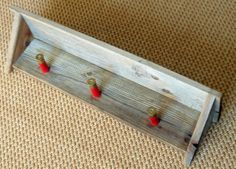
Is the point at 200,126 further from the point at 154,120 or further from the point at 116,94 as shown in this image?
the point at 116,94

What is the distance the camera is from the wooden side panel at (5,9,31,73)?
3.80 feet

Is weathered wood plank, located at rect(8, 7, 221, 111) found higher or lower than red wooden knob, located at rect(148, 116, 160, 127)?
higher

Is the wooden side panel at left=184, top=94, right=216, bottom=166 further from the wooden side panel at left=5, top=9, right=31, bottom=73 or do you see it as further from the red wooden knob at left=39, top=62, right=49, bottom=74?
the wooden side panel at left=5, top=9, right=31, bottom=73

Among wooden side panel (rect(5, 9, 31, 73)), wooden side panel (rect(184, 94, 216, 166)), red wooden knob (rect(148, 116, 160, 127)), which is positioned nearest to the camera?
wooden side panel (rect(184, 94, 216, 166))

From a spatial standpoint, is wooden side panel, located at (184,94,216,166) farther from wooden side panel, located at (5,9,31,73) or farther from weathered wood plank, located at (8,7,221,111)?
wooden side panel, located at (5,9,31,73)

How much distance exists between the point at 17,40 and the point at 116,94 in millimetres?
397

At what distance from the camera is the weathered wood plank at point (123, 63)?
3.01 feet

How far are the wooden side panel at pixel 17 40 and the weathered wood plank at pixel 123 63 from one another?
3 cm

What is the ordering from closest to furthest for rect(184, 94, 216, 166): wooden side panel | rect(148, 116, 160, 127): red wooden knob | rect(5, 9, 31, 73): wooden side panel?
rect(184, 94, 216, 166): wooden side panel
rect(148, 116, 160, 127): red wooden knob
rect(5, 9, 31, 73): wooden side panel

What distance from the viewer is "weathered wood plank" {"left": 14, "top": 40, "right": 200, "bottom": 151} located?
3.43ft

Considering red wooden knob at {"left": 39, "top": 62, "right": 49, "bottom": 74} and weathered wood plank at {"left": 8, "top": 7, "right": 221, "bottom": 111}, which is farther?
red wooden knob at {"left": 39, "top": 62, "right": 49, "bottom": 74}

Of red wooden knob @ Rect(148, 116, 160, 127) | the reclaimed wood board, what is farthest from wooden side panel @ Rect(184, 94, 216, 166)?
red wooden knob @ Rect(148, 116, 160, 127)

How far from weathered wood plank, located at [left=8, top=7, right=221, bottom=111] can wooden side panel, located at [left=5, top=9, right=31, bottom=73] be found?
0.03m

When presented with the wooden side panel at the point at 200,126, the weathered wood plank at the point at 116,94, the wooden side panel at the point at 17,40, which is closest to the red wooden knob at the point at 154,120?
the weathered wood plank at the point at 116,94
